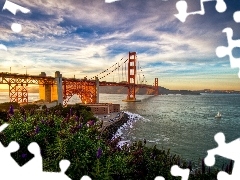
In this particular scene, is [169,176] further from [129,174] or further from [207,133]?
[207,133]

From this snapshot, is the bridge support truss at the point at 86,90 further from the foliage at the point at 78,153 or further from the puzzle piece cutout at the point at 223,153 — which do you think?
the puzzle piece cutout at the point at 223,153

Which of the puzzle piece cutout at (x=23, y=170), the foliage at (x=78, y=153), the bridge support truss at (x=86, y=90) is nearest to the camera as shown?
the puzzle piece cutout at (x=23, y=170)

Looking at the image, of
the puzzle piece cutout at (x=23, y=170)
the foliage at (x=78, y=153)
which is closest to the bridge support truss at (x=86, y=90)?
the foliage at (x=78, y=153)

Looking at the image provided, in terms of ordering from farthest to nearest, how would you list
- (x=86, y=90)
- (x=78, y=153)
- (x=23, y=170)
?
1. (x=86, y=90)
2. (x=78, y=153)
3. (x=23, y=170)

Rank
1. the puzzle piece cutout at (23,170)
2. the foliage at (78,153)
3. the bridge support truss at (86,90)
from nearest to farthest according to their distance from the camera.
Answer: the puzzle piece cutout at (23,170) → the foliage at (78,153) → the bridge support truss at (86,90)

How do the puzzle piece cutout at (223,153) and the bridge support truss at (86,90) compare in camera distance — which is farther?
the bridge support truss at (86,90)

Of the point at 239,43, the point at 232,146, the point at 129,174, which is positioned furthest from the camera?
the point at 129,174

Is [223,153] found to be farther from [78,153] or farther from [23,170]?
[23,170]

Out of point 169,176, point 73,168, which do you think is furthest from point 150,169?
point 73,168

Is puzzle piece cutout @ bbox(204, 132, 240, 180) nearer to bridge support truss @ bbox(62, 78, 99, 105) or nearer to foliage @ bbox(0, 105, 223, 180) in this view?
foliage @ bbox(0, 105, 223, 180)

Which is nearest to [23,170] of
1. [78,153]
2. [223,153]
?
[78,153]

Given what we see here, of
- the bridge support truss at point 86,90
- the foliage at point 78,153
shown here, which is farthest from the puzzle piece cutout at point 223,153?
the bridge support truss at point 86,90
